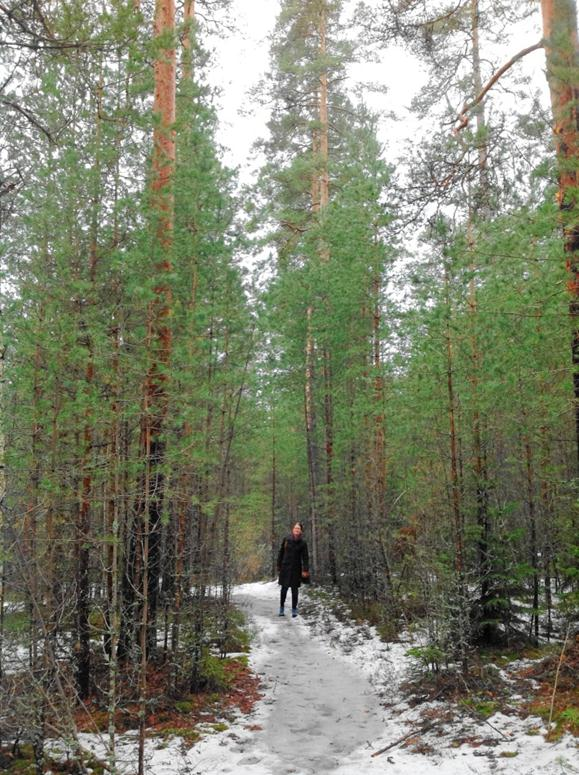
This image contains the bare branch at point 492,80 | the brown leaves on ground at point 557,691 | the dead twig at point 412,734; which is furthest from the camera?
the bare branch at point 492,80

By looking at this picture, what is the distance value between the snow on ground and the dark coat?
11.5ft

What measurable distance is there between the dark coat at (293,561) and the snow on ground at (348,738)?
352 centimetres

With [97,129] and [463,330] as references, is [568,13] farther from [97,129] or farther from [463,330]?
[97,129]

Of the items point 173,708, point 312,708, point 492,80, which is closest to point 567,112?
point 492,80

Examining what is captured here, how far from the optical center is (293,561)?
11906 mm

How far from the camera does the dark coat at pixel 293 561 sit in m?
11.9

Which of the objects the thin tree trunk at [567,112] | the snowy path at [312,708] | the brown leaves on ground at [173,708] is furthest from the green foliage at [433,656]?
the thin tree trunk at [567,112]

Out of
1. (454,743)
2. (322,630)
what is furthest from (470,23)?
(322,630)

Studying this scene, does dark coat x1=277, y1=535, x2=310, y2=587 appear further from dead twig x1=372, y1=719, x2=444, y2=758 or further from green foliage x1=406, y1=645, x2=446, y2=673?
dead twig x1=372, y1=719, x2=444, y2=758

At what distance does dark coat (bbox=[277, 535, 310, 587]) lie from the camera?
1192 centimetres

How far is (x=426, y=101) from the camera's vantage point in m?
9.34

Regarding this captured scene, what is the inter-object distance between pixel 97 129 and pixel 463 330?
17.5 ft

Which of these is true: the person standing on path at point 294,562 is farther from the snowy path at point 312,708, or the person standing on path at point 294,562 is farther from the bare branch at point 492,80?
the bare branch at point 492,80

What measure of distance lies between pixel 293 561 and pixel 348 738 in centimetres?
628
